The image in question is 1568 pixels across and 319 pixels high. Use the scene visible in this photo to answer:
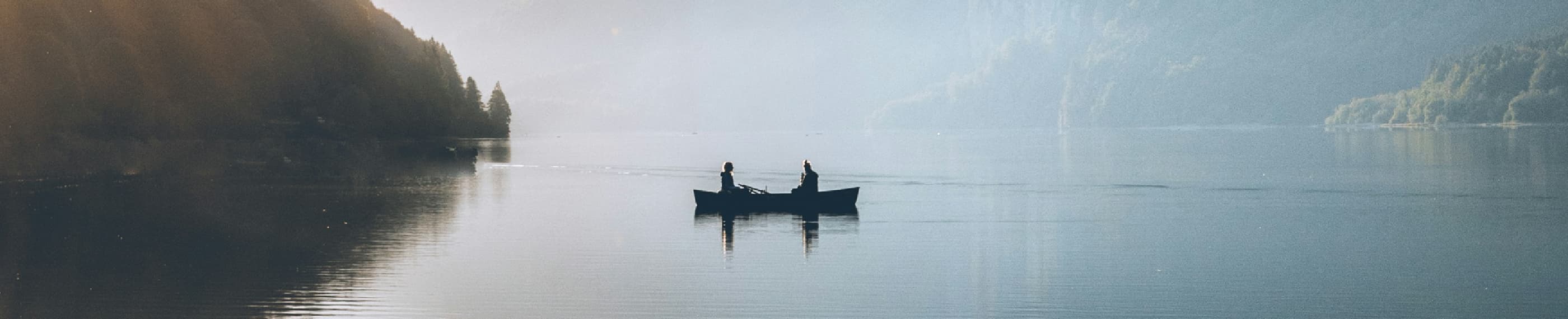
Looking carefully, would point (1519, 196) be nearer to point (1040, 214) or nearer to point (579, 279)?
point (1040, 214)

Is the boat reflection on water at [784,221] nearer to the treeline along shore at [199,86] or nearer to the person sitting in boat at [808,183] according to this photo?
the person sitting in boat at [808,183]

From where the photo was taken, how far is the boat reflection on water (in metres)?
40.0

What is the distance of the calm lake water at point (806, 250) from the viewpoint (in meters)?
25.5

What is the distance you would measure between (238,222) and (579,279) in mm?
19700

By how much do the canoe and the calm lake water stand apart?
1.28 metres

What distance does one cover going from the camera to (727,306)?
997 inches

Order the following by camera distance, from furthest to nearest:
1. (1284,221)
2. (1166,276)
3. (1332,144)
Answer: (1332,144)
(1284,221)
(1166,276)

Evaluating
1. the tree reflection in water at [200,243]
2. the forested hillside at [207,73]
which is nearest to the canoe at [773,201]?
the tree reflection in water at [200,243]

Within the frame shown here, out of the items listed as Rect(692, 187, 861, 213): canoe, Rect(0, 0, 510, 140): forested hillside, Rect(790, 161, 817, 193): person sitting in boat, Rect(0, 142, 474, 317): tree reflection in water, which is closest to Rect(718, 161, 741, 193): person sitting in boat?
Rect(692, 187, 861, 213): canoe

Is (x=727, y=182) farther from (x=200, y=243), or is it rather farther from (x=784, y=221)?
(x=200, y=243)

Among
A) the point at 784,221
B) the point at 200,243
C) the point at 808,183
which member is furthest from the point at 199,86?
the point at 784,221

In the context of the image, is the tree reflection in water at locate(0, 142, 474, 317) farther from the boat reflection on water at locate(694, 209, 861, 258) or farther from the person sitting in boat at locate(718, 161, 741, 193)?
the person sitting in boat at locate(718, 161, 741, 193)

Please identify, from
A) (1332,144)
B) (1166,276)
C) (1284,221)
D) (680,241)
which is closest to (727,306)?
(1166,276)

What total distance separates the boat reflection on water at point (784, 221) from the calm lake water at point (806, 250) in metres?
Answer: 0.25
